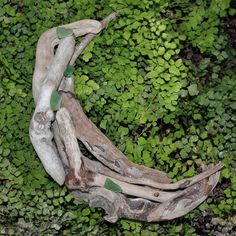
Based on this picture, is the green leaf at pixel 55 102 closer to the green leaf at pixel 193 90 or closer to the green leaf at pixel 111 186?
the green leaf at pixel 111 186

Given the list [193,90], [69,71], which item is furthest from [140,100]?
[69,71]

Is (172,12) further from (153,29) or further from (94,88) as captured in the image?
(94,88)

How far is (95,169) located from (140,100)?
1.71 ft

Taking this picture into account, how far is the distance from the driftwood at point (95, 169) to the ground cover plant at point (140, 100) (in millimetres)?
83

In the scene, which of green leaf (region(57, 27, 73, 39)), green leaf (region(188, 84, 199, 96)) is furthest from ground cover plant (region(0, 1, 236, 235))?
green leaf (region(57, 27, 73, 39))

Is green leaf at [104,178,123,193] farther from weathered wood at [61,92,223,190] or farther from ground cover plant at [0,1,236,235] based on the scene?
ground cover plant at [0,1,236,235]

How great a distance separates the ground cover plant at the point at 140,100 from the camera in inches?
134

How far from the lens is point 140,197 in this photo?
342 cm

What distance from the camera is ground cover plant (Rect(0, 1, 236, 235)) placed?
3.41 meters

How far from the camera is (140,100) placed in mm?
3447

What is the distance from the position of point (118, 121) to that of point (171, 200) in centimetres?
60

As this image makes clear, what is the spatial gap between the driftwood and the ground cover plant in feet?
0.27

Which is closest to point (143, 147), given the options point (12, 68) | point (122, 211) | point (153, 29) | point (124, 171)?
point (124, 171)

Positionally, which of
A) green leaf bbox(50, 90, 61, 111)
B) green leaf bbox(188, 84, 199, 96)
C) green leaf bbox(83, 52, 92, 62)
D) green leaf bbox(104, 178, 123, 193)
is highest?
green leaf bbox(83, 52, 92, 62)
